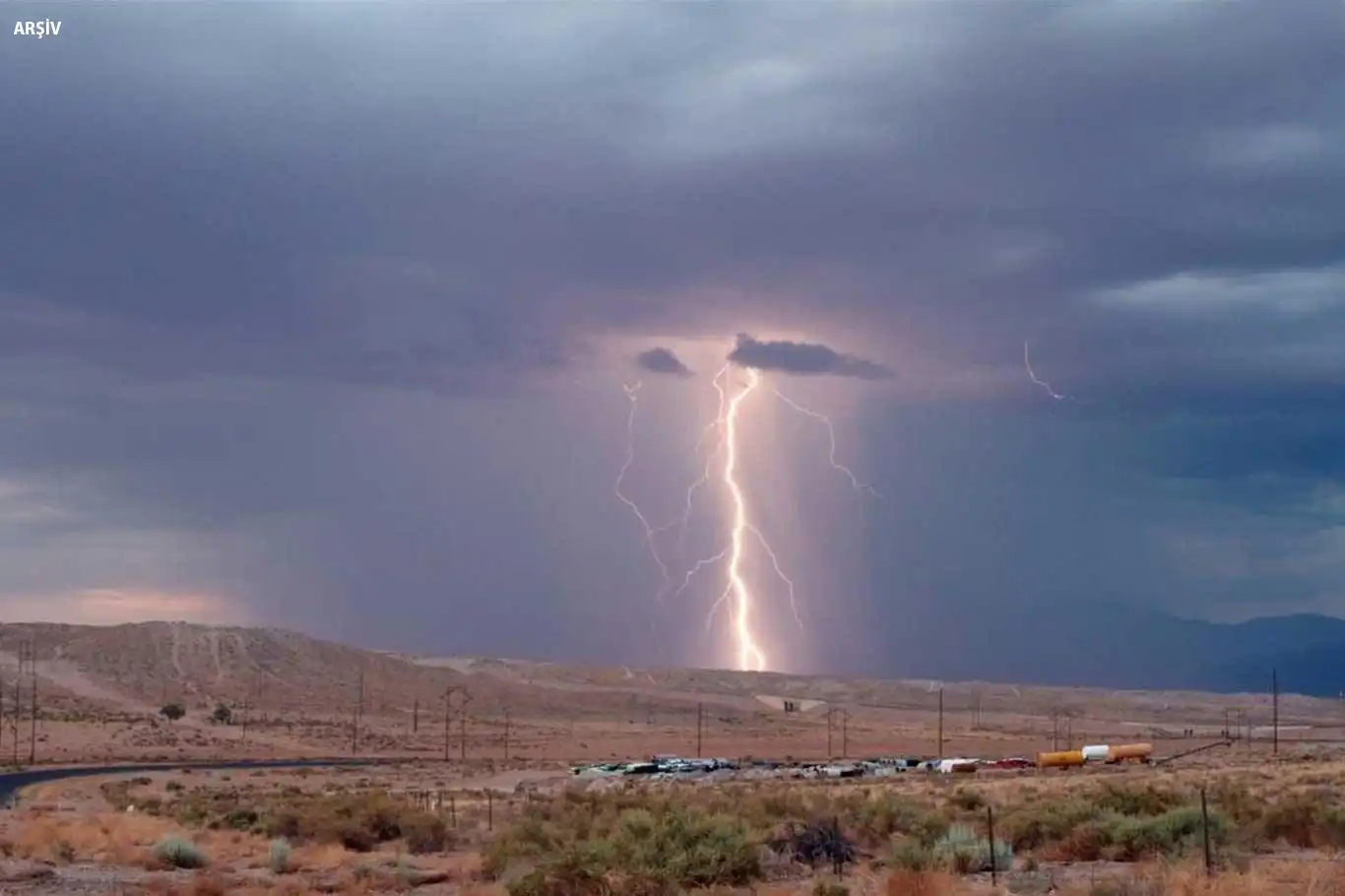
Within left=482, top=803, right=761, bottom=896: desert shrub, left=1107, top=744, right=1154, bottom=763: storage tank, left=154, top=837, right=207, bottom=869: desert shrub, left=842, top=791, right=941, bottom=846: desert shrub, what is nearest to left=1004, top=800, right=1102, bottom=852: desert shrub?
left=842, top=791, right=941, bottom=846: desert shrub

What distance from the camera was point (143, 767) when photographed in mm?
111875

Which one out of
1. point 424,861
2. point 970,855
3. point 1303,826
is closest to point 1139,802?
point 1303,826

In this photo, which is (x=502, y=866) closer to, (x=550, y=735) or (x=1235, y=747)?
(x=1235, y=747)

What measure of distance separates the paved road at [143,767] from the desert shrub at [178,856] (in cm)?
4920

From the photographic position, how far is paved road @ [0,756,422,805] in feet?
301

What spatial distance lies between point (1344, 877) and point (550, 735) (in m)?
158

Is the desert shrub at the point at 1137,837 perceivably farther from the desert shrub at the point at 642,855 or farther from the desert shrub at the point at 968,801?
the desert shrub at the point at 968,801

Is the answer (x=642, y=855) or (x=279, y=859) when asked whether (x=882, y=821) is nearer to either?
(x=642, y=855)

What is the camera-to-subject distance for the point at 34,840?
127ft

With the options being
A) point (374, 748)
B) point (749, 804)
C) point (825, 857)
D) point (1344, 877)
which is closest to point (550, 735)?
point (374, 748)

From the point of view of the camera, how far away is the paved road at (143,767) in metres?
91.6

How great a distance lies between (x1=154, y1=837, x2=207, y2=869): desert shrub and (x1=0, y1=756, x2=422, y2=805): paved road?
4920cm

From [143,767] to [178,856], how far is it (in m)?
83.6

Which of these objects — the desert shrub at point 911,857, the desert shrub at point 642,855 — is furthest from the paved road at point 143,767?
the desert shrub at point 911,857
